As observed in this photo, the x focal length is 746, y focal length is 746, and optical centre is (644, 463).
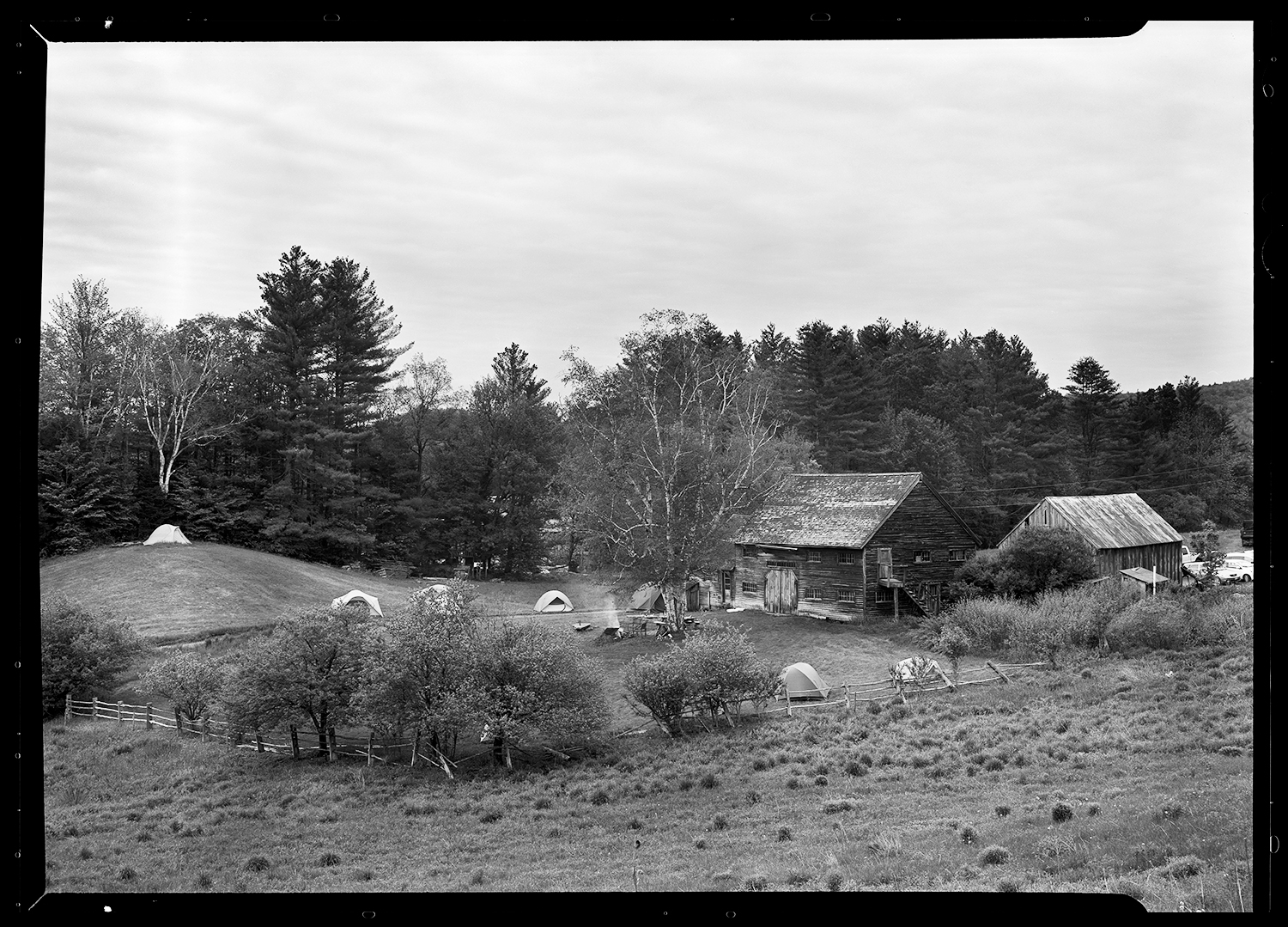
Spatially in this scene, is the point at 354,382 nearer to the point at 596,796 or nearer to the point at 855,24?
the point at 596,796

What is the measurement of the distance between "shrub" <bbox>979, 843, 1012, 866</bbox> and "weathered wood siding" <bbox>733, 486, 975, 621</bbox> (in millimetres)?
1024

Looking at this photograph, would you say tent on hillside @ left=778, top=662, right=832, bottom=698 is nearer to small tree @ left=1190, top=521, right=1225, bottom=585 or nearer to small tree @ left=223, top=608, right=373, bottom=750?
small tree @ left=1190, top=521, right=1225, bottom=585

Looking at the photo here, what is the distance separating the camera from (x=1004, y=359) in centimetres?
320

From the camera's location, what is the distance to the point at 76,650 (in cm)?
306

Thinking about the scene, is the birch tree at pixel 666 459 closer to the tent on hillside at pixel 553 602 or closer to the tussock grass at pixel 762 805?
the tent on hillside at pixel 553 602

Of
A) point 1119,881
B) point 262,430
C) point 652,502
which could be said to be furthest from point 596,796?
point 262,430

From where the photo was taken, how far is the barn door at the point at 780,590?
11.4ft

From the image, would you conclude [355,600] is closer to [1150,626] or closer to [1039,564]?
[1039,564]

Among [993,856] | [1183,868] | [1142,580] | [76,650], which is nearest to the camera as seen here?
[1183,868]

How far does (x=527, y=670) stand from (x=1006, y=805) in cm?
206

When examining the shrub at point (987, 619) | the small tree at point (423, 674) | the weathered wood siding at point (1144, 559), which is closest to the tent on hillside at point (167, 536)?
the small tree at point (423, 674)

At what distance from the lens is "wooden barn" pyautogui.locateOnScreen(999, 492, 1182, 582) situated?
3.20m

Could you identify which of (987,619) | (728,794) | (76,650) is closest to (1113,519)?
(987,619)

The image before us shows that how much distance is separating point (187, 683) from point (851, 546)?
3.02m
